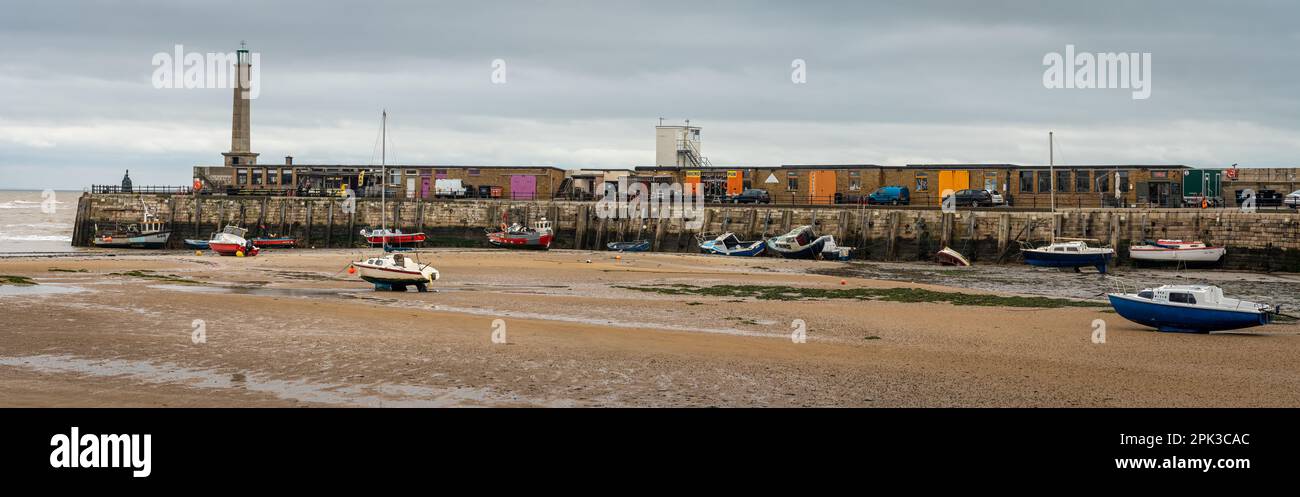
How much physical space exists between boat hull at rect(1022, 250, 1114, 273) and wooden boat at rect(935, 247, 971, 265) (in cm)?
350

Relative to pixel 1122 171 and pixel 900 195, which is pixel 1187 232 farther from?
pixel 900 195

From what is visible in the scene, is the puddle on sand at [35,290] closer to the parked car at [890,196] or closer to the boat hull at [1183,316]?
the boat hull at [1183,316]

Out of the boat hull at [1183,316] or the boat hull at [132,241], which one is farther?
the boat hull at [132,241]

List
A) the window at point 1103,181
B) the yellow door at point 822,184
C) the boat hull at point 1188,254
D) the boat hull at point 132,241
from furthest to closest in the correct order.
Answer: the yellow door at point 822,184 → the window at point 1103,181 → the boat hull at point 132,241 → the boat hull at point 1188,254

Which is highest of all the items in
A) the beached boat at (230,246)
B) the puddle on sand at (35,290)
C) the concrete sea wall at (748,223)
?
the concrete sea wall at (748,223)

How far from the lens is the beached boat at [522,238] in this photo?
63.5 metres

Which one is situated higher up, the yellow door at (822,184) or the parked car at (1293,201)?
the yellow door at (822,184)

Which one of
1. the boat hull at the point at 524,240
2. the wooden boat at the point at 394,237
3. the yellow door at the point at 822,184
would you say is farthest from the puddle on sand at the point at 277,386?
the yellow door at the point at 822,184

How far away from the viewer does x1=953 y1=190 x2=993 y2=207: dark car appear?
61969 mm

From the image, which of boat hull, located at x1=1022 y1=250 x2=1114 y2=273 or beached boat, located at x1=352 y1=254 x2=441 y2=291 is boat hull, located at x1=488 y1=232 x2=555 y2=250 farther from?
beached boat, located at x1=352 y1=254 x2=441 y2=291

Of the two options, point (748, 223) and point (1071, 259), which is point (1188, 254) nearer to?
point (1071, 259)
